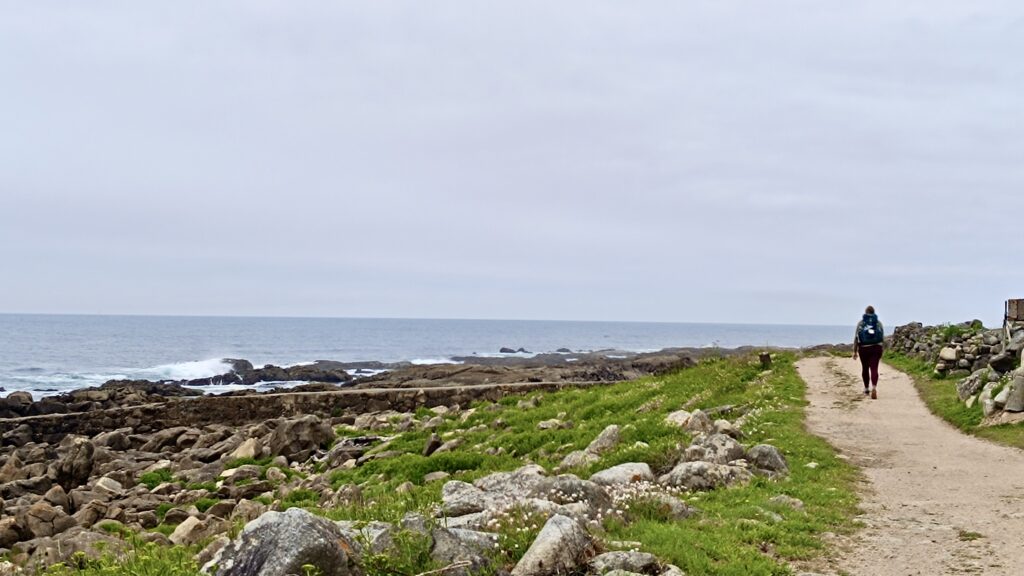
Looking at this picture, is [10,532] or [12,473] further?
[12,473]

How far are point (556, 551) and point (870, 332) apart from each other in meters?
16.6

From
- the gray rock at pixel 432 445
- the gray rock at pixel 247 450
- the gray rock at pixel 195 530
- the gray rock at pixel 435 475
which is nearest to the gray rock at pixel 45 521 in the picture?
the gray rock at pixel 195 530

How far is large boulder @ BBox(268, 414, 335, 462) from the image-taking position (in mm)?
20680

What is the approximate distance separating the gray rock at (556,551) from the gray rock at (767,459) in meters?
5.77

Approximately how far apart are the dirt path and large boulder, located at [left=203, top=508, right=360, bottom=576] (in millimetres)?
4776

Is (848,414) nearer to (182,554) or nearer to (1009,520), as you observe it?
(1009,520)

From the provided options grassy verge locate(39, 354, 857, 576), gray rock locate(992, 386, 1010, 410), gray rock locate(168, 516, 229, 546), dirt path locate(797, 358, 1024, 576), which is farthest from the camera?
gray rock locate(992, 386, 1010, 410)

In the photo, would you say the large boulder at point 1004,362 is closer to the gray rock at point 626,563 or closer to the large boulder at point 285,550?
the gray rock at point 626,563

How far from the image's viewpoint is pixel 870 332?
66.6 ft

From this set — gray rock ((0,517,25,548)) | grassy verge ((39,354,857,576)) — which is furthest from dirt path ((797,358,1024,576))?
gray rock ((0,517,25,548))

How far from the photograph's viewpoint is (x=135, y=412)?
3091 cm

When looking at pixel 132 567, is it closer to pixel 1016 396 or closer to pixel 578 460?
pixel 578 460

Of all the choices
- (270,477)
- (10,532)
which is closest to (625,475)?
(270,477)

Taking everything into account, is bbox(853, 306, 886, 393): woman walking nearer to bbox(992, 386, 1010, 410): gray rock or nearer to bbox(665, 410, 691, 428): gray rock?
bbox(992, 386, 1010, 410): gray rock
